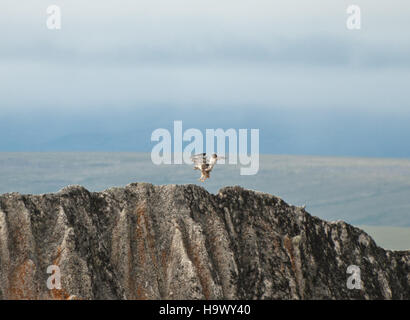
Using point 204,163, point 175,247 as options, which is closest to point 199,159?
point 204,163

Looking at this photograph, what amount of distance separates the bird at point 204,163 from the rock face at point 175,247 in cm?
803

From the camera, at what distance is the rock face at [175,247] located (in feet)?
249

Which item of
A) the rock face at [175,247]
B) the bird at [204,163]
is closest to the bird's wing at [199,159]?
the bird at [204,163]

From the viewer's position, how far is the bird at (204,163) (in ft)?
245

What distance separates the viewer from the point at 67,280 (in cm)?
7475

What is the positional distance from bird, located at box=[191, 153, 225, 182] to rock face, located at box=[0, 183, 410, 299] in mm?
8029

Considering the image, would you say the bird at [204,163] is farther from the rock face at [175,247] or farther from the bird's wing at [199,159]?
the rock face at [175,247]

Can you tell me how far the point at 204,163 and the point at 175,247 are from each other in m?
9.24

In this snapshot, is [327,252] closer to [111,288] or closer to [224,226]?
[224,226]

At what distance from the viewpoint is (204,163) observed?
75.1 meters

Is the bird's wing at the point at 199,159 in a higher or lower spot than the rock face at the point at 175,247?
higher

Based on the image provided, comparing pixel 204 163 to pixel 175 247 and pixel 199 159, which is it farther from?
pixel 175 247

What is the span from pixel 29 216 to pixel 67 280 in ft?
19.7
